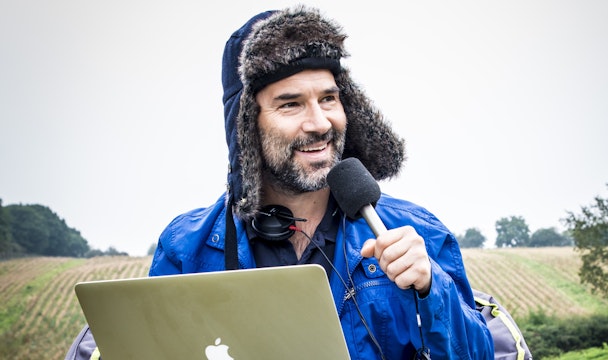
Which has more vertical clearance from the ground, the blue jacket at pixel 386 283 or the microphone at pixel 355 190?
the microphone at pixel 355 190

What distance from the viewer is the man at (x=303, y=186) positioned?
180cm

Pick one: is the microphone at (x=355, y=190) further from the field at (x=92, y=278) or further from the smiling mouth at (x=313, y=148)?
the field at (x=92, y=278)

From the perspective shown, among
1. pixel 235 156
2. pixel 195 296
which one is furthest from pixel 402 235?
pixel 235 156

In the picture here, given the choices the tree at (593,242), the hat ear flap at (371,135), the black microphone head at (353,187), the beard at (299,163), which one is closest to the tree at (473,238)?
A: the tree at (593,242)

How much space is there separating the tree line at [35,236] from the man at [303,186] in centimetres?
367

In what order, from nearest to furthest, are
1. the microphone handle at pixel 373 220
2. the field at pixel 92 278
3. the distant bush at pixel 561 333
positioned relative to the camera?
the microphone handle at pixel 373 220
the field at pixel 92 278
the distant bush at pixel 561 333

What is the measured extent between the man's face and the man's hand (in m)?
0.88

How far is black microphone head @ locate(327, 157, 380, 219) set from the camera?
4.35 ft

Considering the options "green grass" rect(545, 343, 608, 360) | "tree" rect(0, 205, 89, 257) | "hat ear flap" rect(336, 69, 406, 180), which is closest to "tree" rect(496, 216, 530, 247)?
"green grass" rect(545, 343, 608, 360)

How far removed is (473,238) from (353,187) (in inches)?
179

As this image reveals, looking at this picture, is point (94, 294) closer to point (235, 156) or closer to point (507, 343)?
point (235, 156)

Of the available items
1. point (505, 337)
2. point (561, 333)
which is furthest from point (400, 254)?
point (561, 333)

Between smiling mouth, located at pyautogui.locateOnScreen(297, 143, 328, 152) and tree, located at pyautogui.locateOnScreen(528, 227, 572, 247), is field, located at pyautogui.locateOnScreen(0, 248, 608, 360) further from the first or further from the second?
smiling mouth, located at pyautogui.locateOnScreen(297, 143, 328, 152)

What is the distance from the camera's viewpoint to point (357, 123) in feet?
7.74
